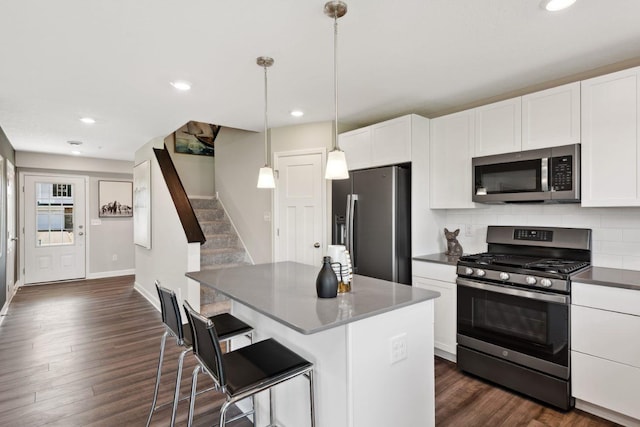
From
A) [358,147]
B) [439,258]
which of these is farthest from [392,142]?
[439,258]

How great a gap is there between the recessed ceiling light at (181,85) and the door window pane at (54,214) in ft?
17.1

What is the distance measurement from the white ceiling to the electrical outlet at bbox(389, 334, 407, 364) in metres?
1.67

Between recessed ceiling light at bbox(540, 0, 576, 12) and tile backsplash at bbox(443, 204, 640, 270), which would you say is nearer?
recessed ceiling light at bbox(540, 0, 576, 12)

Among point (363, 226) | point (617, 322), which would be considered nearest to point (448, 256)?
point (363, 226)

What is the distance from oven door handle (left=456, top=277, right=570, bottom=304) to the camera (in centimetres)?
225

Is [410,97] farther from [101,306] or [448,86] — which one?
[101,306]

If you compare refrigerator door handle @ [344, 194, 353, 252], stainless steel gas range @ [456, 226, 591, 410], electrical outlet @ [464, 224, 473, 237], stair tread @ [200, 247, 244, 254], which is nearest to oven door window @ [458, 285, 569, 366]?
stainless steel gas range @ [456, 226, 591, 410]

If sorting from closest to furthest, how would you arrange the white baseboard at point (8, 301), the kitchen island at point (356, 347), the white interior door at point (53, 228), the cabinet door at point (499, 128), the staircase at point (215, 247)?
the kitchen island at point (356, 347) → the cabinet door at point (499, 128) → the staircase at point (215, 247) → the white baseboard at point (8, 301) → the white interior door at point (53, 228)

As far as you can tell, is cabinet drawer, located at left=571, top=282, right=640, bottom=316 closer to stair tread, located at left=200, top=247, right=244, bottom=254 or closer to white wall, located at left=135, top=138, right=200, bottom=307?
white wall, located at left=135, top=138, right=200, bottom=307

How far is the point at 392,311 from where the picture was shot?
1679 millimetres

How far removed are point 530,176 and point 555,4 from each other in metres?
1.28

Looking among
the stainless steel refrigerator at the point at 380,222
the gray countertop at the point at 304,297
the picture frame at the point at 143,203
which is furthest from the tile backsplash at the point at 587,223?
the picture frame at the point at 143,203

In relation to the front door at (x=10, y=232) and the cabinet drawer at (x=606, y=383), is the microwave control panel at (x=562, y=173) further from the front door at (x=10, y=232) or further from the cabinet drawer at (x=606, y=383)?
the front door at (x=10, y=232)

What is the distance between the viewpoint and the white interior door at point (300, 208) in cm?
389
